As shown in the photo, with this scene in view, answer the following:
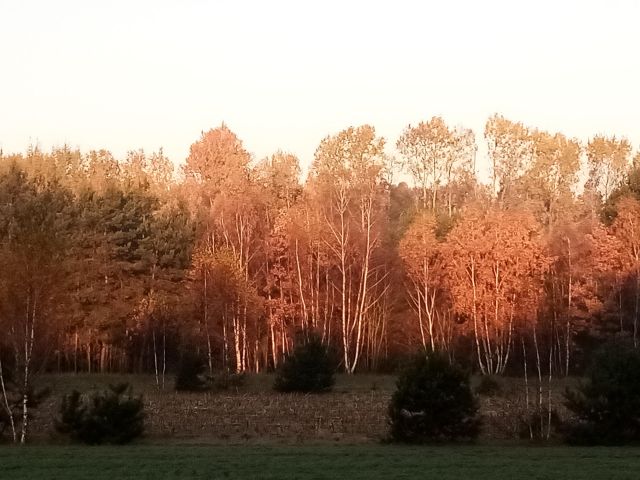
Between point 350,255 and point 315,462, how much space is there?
40.5m

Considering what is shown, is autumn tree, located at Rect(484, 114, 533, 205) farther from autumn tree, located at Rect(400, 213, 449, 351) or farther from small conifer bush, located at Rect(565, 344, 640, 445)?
small conifer bush, located at Rect(565, 344, 640, 445)

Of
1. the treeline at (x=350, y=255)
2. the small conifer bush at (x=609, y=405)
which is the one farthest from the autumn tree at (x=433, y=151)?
the small conifer bush at (x=609, y=405)

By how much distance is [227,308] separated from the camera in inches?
2251

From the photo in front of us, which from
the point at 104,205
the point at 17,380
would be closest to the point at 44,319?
the point at 17,380

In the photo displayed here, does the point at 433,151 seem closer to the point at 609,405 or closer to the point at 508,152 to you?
the point at 508,152

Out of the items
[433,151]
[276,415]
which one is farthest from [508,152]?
[276,415]

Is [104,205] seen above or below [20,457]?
above

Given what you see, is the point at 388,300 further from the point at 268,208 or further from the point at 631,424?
the point at 631,424

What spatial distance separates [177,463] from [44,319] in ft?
33.1

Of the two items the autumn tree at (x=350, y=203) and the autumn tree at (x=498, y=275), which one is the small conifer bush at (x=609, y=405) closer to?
the autumn tree at (x=498, y=275)

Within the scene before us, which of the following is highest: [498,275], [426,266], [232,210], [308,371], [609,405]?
[232,210]

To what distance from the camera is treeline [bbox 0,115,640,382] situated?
2211 inches

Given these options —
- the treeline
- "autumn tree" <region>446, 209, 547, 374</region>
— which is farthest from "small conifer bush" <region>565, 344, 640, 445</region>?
"autumn tree" <region>446, 209, 547, 374</region>

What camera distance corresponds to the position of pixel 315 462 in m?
21.9
